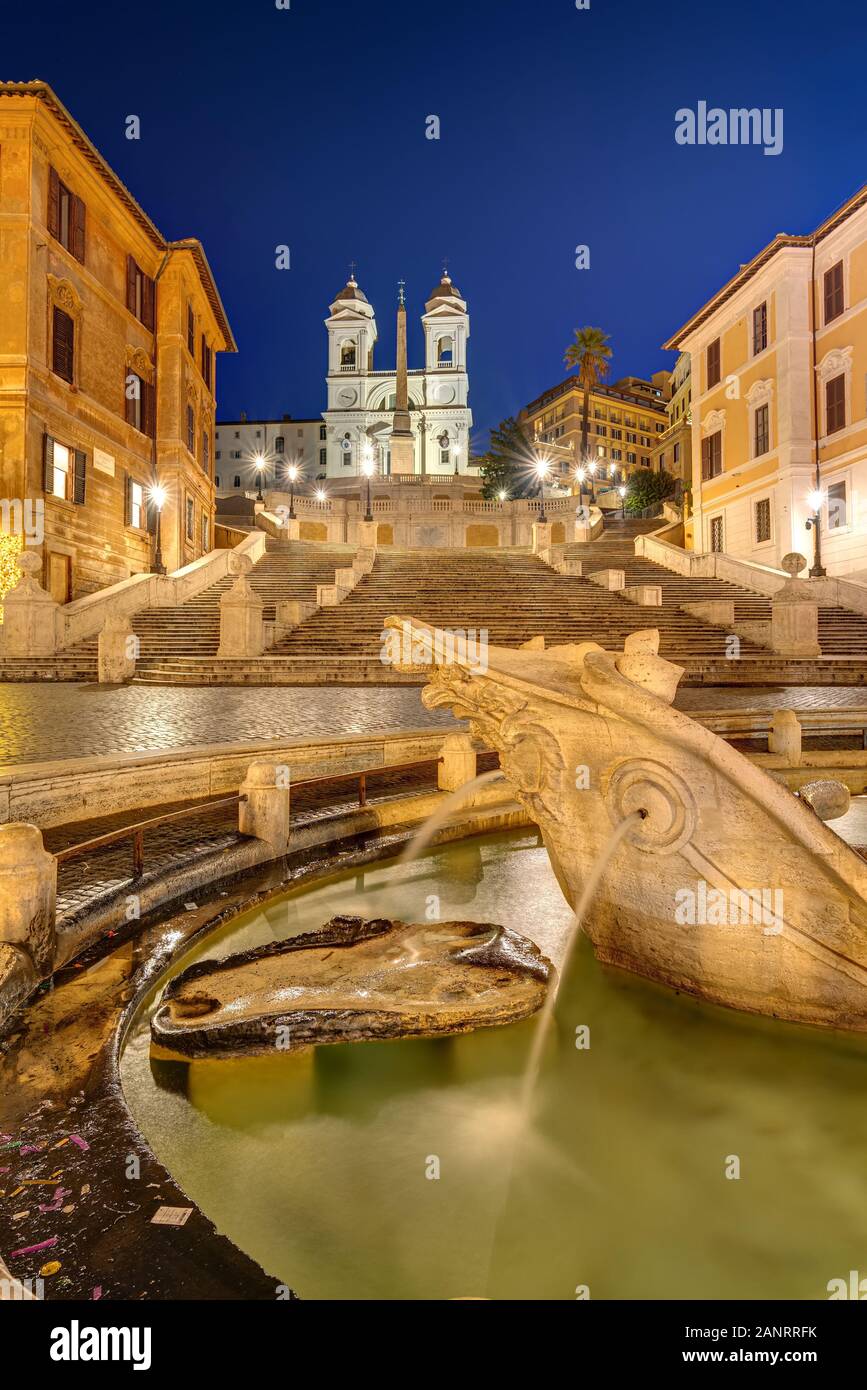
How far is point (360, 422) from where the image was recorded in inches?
3479

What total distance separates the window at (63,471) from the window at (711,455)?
91.2ft

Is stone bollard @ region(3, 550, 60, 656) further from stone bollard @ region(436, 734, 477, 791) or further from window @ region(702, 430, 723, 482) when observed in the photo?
window @ region(702, 430, 723, 482)

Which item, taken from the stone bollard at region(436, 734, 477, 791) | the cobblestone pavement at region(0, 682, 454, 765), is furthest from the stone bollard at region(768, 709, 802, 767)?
the cobblestone pavement at region(0, 682, 454, 765)

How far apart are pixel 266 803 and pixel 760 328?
116 ft

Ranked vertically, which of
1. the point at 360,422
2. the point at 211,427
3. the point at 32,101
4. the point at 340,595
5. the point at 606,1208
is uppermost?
the point at 360,422

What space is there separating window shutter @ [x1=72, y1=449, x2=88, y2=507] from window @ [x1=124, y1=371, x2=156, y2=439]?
15.0 ft

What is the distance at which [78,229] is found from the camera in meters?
25.4

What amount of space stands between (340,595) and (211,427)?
20.6 m

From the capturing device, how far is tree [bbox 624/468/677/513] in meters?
52.8

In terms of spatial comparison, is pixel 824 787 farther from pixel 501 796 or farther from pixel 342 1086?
pixel 342 1086

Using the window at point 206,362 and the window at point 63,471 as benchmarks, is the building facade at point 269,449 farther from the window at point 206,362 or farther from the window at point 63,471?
the window at point 63,471

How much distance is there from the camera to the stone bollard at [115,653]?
1725 cm

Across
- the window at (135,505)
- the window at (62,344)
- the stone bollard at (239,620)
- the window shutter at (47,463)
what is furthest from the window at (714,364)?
the window shutter at (47,463)
